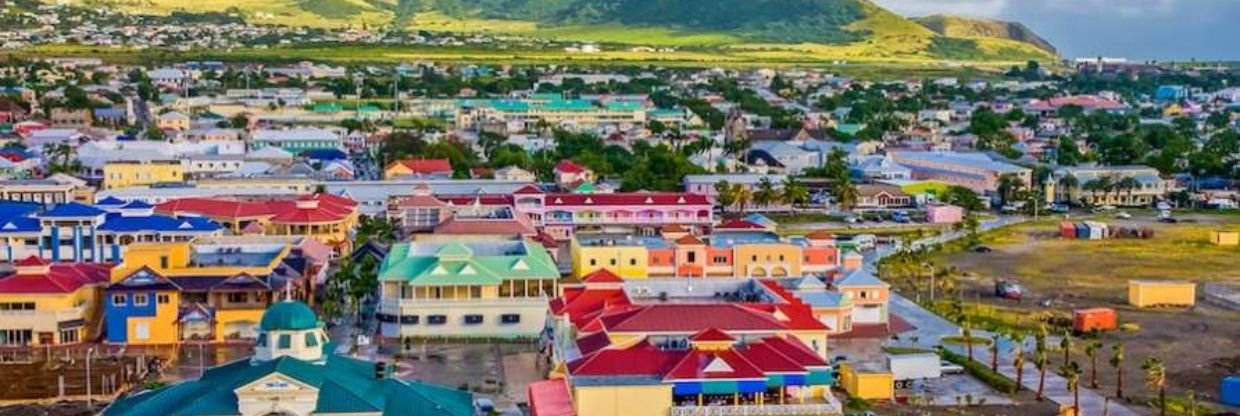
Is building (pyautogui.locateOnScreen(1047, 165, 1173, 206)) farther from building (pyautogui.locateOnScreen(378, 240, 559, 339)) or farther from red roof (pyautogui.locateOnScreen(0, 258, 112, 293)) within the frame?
red roof (pyautogui.locateOnScreen(0, 258, 112, 293))

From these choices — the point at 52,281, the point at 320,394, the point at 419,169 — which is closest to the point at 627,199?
the point at 419,169

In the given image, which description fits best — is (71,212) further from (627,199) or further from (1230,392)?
(1230,392)

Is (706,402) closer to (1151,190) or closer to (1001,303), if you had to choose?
(1001,303)

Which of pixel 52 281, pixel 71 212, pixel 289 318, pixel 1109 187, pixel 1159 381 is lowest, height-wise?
pixel 1109 187

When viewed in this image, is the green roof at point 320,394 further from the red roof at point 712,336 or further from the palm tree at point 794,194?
the palm tree at point 794,194

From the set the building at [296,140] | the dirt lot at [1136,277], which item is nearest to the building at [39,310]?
the dirt lot at [1136,277]
